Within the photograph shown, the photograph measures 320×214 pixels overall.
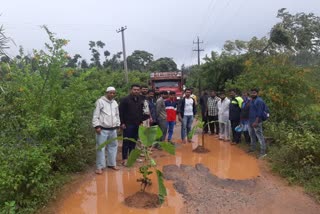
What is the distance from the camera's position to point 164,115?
962 centimetres

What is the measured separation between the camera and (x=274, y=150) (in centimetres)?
823

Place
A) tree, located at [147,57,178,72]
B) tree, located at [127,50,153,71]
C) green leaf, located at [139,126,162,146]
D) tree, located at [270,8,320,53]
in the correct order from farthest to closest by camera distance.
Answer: tree, located at [127,50,153,71] < tree, located at [147,57,178,72] < tree, located at [270,8,320,53] < green leaf, located at [139,126,162,146]

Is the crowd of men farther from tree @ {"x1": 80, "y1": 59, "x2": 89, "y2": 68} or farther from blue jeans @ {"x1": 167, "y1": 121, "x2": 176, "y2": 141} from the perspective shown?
tree @ {"x1": 80, "y1": 59, "x2": 89, "y2": 68}

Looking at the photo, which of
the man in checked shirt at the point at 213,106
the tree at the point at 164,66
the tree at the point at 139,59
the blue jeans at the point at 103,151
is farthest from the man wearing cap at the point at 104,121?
the tree at the point at 139,59

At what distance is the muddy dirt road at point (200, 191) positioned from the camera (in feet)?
17.2

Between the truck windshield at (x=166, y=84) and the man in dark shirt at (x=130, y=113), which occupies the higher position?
the truck windshield at (x=166, y=84)

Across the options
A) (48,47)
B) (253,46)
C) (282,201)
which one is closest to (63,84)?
(48,47)

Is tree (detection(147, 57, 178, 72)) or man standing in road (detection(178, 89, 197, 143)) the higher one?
tree (detection(147, 57, 178, 72))

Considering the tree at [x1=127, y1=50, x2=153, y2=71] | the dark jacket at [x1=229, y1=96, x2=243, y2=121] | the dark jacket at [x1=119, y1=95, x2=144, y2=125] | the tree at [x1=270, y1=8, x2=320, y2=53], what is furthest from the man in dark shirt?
the tree at [x1=127, y1=50, x2=153, y2=71]

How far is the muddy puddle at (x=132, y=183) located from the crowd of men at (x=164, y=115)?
0.45 metres

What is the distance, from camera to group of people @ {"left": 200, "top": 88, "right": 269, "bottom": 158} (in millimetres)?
8250

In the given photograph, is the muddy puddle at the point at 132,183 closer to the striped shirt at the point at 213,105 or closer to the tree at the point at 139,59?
the striped shirt at the point at 213,105

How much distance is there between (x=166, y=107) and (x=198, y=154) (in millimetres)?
1919

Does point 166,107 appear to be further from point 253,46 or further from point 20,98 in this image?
point 253,46
